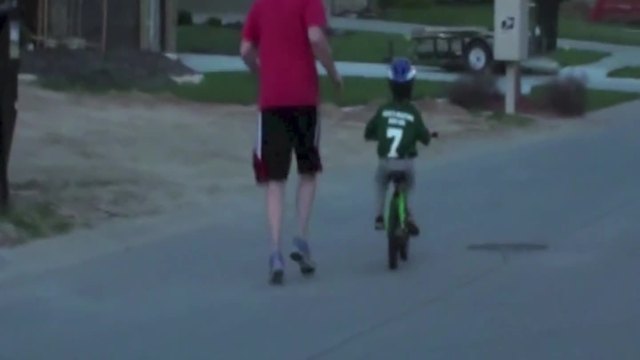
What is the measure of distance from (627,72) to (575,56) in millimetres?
4808

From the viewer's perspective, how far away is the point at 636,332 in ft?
32.8

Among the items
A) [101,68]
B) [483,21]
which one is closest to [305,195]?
[101,68]

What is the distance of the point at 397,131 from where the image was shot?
40.2 ft

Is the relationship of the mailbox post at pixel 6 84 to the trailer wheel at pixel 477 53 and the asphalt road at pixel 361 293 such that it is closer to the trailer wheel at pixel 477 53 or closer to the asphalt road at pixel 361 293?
the asphalt road at pixel 361 293

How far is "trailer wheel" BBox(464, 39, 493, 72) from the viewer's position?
119ft

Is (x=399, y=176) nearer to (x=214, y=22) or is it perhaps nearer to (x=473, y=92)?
(x=473, y=92)

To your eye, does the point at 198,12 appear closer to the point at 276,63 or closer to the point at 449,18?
the point at 449,18

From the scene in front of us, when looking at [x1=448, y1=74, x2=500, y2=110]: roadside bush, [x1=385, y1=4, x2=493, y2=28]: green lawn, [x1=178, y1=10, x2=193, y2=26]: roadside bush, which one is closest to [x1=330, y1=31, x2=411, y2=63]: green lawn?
[x1=178, y1=10, x2=193, y2=26]: roadside bush

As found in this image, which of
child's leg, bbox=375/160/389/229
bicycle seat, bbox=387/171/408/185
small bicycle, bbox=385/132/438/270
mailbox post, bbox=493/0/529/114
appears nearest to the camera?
small bicycle, bbox=385/132/438/270

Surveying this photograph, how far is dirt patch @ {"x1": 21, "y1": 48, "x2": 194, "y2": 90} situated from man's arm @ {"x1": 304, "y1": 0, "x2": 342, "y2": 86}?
14824 mm

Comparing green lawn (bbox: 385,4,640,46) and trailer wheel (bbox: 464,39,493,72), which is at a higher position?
trailer wheel (bbox: 464,39,493,72)

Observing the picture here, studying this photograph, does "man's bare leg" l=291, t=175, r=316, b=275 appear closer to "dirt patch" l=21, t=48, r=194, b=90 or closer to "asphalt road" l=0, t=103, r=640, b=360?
"asphalt road" l=0, t=103, r=640, b=360

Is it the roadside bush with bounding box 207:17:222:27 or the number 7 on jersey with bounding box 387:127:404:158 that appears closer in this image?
the number 7 on jersey with bounding box 387:127:404:158

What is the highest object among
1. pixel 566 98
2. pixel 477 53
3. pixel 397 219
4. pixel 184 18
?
pixel 397 219
